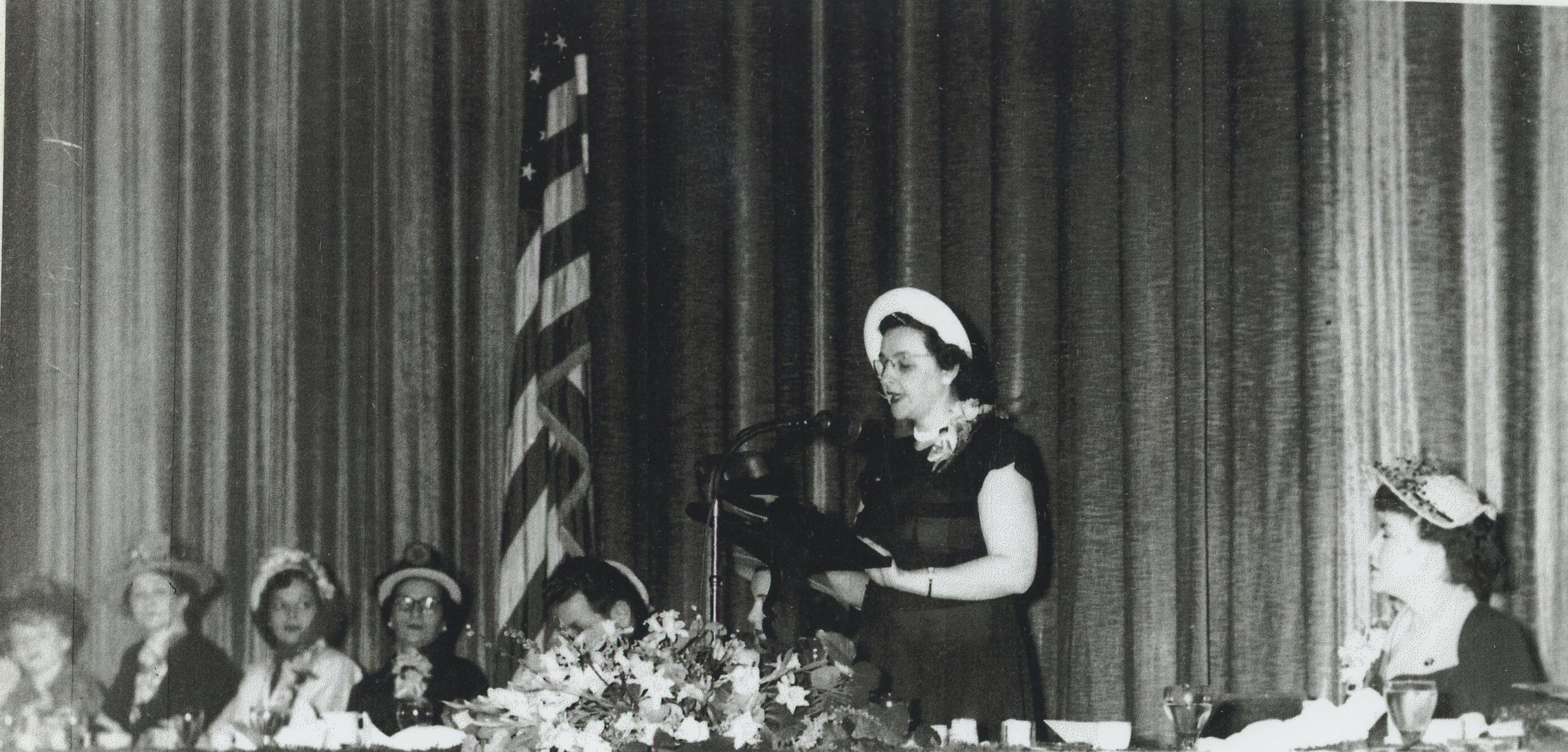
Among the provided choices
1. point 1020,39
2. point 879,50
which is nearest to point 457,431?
point 879,50

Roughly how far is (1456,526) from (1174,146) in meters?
1.90

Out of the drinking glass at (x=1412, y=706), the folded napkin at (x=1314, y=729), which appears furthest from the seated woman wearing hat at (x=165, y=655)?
the drinking glass at (x=1412, y=706)

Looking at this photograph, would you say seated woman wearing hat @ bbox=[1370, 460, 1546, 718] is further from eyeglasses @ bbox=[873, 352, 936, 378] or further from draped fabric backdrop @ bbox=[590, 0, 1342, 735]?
draped fabric backdrop @ bbox=[590, 0, 1342, 735]

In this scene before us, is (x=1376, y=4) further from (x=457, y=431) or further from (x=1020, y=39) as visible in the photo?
(x=457, y=431)

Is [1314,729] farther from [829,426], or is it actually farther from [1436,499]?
[1436,499]

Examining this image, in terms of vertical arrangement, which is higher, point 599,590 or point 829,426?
point 829,426

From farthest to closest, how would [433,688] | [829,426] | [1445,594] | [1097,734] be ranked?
[433,688], [1445,594], [829,426], [1097,734]

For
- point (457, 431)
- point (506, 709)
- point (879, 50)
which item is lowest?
point (506, 709)

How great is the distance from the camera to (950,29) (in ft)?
17.2

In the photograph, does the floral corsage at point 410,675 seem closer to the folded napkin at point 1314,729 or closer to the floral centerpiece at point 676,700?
the floral centerpiece at point 676,700

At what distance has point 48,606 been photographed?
16.7 feet

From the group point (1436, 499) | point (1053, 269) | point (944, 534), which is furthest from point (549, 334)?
point (1436, 499)

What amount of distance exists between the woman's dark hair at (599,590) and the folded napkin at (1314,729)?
223 cm

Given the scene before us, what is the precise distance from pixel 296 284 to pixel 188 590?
107 cm
